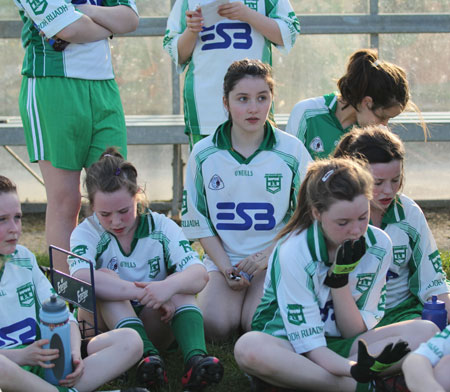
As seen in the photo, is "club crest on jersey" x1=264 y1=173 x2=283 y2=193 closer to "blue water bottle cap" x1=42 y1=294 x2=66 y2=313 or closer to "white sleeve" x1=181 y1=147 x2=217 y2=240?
"white sleeve" x1=181 y1=147 x2=217 y2=240

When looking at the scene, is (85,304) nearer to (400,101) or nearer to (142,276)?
(142,276)

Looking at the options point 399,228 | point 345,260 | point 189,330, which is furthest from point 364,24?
point 345,260

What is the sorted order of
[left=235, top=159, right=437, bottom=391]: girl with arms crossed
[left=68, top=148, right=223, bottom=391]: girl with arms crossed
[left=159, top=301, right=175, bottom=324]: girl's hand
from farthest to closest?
1. [left=159, top=301, right=175, bottom=324]: girl's hand
2. [left=68, top=148, right=223, bottom=391]: girl with arms crossed
3. [left=235, top=159, right=437, bottom=391]: girl with arms crossed

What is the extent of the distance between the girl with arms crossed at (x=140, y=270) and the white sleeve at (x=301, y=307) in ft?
1.21

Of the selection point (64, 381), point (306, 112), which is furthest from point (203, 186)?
point (64, 381)

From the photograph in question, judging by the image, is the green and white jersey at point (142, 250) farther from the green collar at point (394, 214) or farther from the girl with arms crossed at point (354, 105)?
the girl with arms crossed at point (354, 105)

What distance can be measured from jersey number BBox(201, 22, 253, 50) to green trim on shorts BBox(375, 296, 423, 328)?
1689mm

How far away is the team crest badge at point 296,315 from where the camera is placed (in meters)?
3.10

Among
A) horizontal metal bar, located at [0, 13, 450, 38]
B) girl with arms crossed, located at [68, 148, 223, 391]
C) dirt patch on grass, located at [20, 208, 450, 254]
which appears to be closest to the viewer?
girl with arms crossed, located at [68, 148, 223, 391]

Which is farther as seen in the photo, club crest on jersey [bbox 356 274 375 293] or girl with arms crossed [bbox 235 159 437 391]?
club crest on jersey [bbox 356 274 375 293]

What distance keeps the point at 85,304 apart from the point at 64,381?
485 millimetres

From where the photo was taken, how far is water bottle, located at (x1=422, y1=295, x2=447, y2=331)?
334 cm

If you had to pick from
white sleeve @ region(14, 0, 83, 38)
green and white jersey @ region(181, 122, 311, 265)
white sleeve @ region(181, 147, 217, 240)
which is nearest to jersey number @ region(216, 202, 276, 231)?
green and white jersey @ region(181, 122, 311, 265)

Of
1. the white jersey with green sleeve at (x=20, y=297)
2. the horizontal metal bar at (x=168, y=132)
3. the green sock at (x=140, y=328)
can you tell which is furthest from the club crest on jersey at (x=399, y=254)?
the horizontal metal bar at (x=168, y=132)
